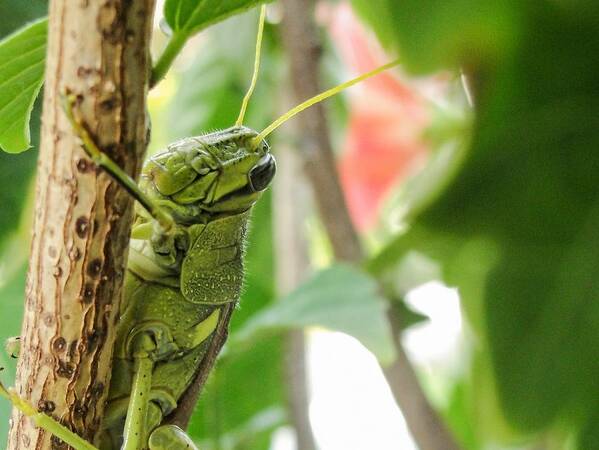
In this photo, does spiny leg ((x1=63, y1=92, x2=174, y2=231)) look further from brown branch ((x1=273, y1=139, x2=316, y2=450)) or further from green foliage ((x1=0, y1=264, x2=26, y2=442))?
brown branch ((x1=273, y1=139, x2=316, y2=450))

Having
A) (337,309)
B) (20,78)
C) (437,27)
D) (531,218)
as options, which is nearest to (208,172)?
(20,78)

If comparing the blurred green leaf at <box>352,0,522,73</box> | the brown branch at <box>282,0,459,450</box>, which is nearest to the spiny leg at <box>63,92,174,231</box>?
the blurred green leaf at <box>352,0,522,73</box>

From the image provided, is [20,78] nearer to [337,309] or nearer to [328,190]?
[337,309]

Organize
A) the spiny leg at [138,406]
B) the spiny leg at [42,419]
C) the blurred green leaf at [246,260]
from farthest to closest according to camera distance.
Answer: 1. the blurred green leaf at [246,260]
2. the spiny leg at [138,406]
3. the spiny leg at [42,419]

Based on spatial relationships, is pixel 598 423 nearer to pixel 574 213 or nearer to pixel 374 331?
pixel 574 213

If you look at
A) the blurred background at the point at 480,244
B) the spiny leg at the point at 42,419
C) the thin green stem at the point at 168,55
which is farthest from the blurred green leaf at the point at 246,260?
the thin green stem at the point at 168,55

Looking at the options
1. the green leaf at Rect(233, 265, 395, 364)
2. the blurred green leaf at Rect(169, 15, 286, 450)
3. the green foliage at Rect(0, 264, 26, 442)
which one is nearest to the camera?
the green foliage at Rect(0, 264, 26, 442)

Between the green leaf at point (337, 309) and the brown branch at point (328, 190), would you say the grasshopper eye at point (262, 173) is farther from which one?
the brown branch at point (328, 190)
